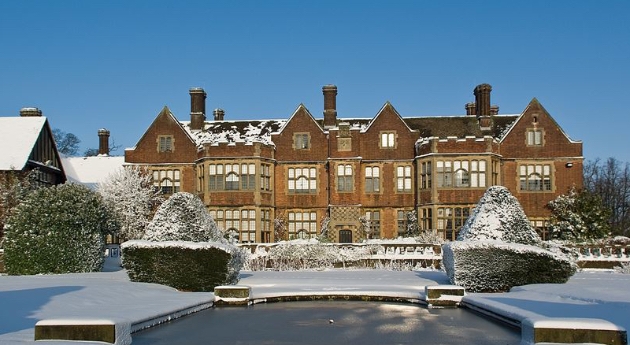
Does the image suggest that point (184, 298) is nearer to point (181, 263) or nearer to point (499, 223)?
point (181, 263)

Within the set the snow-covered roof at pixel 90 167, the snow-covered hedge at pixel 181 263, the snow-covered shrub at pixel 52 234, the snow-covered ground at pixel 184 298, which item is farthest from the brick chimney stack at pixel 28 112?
the snow-covered hedge at pixel 181 263

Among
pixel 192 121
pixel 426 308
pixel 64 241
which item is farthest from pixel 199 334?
pixel 192 121

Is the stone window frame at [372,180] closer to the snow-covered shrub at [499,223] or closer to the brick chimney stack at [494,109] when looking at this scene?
the brick chimney stack at [494,109]

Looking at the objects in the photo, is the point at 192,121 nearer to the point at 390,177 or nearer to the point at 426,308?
the point at 390,177

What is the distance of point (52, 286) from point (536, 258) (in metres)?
12.0

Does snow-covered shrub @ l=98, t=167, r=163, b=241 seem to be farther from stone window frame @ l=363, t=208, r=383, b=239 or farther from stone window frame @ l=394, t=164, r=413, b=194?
stone window frame @ l=394, t=164, r=413, b=194

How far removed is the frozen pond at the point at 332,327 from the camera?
10.5 meters

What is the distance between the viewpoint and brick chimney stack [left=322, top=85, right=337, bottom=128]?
3525cm

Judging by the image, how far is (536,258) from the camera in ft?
55.1

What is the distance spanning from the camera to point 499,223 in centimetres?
1803

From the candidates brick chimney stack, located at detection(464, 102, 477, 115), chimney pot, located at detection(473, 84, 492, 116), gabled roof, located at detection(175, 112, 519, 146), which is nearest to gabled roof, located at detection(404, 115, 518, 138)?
gabled roof, located at detection(175, 112, 519, 146)

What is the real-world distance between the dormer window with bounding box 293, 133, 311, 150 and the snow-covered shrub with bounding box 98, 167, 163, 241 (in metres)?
7.43

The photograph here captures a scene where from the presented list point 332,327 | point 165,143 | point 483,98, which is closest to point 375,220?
point 483,98

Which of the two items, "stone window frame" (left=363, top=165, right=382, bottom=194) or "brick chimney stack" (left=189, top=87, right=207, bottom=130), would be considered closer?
"stone window frame" (left=363, top=165, right=382, bottom=194)
